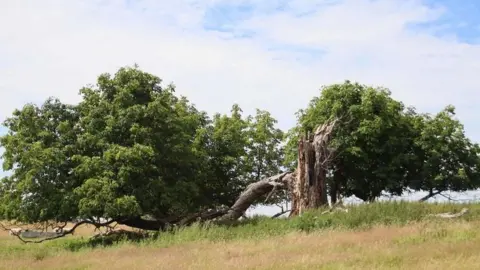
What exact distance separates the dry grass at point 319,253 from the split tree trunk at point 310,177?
6.70m

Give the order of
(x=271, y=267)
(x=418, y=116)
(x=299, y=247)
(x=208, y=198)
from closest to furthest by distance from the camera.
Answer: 1. (x=271, y=267)
2. (x=299, y=247)
3. (x=208, y=198)
4. (x=418, y=116)

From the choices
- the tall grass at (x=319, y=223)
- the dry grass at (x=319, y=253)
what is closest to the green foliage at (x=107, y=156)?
A: the tall grass at (x=319, y=223)

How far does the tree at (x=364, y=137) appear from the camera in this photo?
3203cm

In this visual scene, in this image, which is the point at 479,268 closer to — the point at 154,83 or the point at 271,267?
the point at 271,267

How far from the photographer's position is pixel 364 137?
106 feet

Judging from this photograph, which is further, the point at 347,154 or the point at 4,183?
the point at 347,154

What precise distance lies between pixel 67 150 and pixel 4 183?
3550 mm

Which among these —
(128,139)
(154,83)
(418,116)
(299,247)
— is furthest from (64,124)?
(418,116)

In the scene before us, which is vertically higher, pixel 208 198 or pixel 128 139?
pixel 128 139

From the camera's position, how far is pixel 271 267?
11938 millimetres

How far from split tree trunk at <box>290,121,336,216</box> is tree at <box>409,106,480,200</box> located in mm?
9465

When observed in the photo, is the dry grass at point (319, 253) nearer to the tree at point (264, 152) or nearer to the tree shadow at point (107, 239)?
the tree shadow at point (107, 239)

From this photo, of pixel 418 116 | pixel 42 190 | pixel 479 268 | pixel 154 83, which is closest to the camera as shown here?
pixel 479 268

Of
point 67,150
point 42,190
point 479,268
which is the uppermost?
point 67,150
